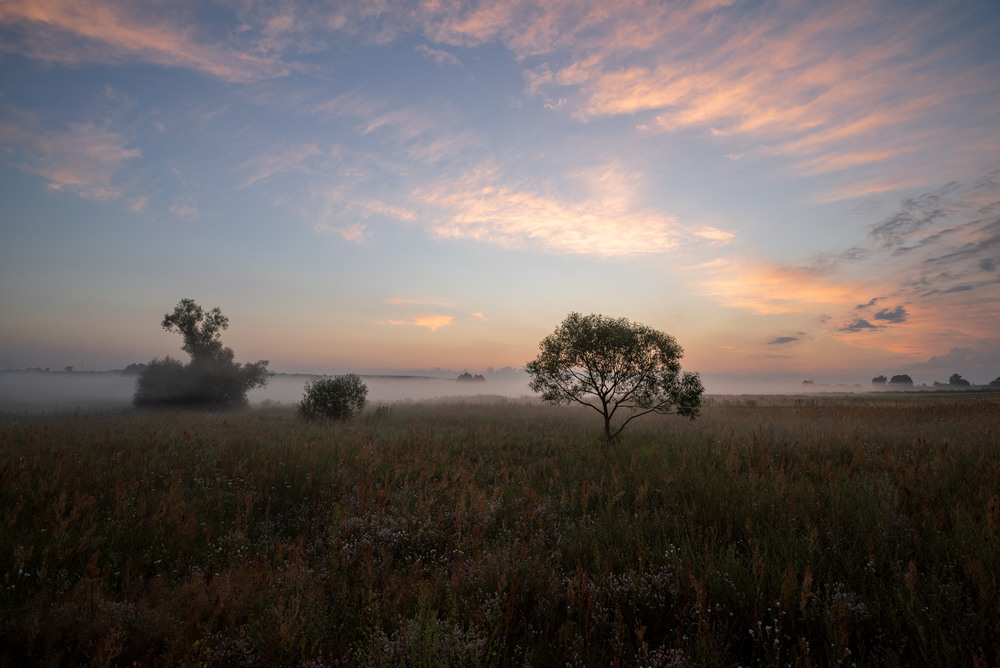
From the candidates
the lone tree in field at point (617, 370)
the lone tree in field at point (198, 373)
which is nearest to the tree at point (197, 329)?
the lone tree in field at point (198, 373)

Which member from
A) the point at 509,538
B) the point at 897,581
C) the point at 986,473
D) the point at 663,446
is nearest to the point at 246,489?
the point at 509,538

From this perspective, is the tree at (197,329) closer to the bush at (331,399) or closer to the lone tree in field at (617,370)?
the bush at (331,399)

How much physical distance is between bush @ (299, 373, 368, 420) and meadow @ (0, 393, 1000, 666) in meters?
13.8

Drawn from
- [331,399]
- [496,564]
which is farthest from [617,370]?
[331,399]

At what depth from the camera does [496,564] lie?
467 centimetres

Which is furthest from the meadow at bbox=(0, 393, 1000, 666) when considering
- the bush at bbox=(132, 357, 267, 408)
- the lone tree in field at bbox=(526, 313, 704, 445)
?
the bush at bbox=(132, 357, 267, 408)

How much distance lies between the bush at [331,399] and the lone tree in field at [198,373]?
19168mm

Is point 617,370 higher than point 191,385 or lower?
higher

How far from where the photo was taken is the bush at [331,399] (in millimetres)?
23906

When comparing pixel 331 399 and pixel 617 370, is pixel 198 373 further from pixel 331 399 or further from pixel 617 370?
pixel 617 370

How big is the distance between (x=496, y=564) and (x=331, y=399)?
→ 22.2 meters

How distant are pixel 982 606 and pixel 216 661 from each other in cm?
662

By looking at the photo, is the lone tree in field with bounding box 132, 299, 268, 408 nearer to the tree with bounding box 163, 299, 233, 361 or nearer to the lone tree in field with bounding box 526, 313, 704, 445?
the tree with bounding box 163, 299, 233, 361

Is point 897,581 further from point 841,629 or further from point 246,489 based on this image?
point 246,489
